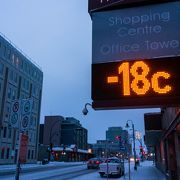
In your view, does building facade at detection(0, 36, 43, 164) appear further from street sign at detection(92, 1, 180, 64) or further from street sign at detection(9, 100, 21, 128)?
street sign at detection(92, 1, 180, 64)

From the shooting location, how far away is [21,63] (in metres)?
52.7

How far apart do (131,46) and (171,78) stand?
3.82ft

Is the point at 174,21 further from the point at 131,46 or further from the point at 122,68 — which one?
the point at 122,68

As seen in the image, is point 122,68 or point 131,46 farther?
point 131,46

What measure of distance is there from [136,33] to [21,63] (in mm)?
50805

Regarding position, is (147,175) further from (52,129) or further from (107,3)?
(52,129)

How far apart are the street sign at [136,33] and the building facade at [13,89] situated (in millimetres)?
39323

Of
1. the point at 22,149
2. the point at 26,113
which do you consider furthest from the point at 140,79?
the point at 26,113

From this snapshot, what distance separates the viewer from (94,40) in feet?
16.7

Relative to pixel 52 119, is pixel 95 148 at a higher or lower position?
lower

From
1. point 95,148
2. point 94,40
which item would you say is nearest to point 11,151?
point 94,40

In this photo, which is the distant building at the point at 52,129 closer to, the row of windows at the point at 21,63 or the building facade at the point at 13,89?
the building facade at the point at 13,89

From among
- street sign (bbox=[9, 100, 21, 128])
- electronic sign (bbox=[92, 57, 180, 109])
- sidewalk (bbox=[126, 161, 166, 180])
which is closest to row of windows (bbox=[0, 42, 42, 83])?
sidewalk (bbox=[126, 161, 166, 180])

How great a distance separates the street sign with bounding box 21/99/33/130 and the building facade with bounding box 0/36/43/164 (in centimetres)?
3696
